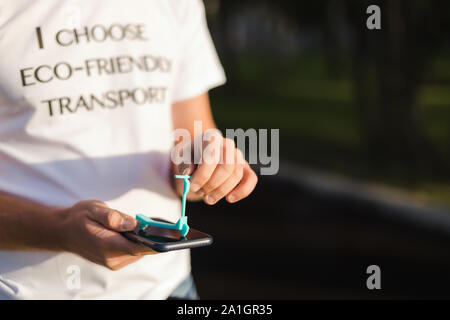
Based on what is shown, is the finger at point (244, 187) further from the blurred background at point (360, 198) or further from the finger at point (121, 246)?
the blurred background at point (360, 198)

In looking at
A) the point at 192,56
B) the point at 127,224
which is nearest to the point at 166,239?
the point at 127,224

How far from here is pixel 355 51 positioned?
948cm

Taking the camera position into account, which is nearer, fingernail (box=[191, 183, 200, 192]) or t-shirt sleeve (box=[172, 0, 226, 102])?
fingernail (box=[191, 183, 200, 192])

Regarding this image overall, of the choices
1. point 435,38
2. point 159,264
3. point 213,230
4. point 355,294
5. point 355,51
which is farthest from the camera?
point 355,51

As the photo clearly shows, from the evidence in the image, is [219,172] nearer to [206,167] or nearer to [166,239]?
[206,167]

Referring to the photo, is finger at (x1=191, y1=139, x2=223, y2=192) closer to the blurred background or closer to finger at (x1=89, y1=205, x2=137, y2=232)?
finger at (x1=89, y1=205, x2=137, y2=232)

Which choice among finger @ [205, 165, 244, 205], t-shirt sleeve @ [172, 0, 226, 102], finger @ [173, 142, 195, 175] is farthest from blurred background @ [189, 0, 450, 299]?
finger @ [205, 165, 244, 205]

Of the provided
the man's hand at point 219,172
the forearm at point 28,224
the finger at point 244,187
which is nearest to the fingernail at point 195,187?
the man's hand at point 219,172

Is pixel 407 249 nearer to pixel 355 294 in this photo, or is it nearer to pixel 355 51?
pixel 355 294

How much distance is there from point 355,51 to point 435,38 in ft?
4.83

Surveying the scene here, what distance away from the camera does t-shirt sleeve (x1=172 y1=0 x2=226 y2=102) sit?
195 centimetres

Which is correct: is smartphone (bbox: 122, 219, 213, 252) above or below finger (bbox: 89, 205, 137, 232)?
below

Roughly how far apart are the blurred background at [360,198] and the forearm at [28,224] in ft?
12.0
